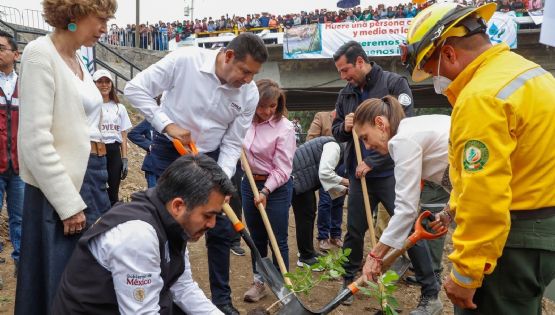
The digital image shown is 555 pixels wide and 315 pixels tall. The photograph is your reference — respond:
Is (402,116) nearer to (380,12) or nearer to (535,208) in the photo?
(535,208)

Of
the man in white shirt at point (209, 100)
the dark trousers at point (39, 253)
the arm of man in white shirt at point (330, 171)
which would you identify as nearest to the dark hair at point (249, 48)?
the man in white shirt at point (209, 100)

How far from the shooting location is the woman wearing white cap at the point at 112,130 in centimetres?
547

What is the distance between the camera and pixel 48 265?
2566 millimetres

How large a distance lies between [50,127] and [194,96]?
3.98 ft

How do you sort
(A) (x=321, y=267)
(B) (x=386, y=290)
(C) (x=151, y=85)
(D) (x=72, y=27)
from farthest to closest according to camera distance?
1. (A) (x=321, y=267)
2. (C) (x=151, y=85)
3. (B) (x=386, y=290)
4. (D) (x=72, y=27)

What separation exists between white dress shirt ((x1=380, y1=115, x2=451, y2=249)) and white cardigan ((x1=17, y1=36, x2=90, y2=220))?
1.72 meters

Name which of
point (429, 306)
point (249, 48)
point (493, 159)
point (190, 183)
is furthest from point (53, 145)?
point (429, 306)

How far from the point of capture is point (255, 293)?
14.1ft

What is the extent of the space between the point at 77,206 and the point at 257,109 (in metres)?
1.97

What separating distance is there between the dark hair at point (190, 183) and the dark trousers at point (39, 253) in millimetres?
664

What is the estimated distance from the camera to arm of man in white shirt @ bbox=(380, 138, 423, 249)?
316cm

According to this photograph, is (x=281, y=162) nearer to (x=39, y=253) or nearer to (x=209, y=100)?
(x=209, y=100)

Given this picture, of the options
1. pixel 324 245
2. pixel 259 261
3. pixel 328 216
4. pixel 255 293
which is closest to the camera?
pixel 259 261

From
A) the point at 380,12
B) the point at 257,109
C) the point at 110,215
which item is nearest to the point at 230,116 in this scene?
the point at 257,109
